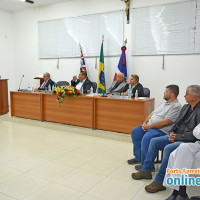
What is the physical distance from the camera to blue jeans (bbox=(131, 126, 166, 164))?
257 cm

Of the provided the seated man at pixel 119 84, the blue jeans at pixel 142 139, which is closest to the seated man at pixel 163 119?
the blue jeans at pixel 142 139

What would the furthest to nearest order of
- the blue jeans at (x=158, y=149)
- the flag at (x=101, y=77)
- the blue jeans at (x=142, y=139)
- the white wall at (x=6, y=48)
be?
the white wall at (x=6, y=48) < the flag at (x=101, y=77) < the blue jeans at (x=142, y=139) < the blue jeans at (x=158, y=149)

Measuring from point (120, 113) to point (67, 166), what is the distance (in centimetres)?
148

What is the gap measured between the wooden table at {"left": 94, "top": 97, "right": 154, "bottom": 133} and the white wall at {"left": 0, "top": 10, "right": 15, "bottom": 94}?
4320 mm

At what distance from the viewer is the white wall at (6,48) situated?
6.95 m

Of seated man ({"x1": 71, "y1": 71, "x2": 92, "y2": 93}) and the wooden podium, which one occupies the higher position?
seated man ({"x1": 71, "y1": 71, "x2": 92, "y2": 93})

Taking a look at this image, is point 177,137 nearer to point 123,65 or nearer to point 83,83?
point 123,65

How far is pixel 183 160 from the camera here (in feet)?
6.54

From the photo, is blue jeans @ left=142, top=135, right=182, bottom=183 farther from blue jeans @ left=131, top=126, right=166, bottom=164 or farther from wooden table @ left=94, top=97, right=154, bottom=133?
wooden table @ left=94, top=97, right=154, bottom=133

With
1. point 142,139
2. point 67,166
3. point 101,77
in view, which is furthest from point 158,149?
point 101,77

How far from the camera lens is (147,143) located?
2561 millimetres

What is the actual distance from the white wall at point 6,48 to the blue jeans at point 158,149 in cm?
608

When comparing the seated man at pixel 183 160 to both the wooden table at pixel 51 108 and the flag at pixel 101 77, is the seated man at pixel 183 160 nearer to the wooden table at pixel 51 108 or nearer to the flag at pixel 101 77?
the wooden table at pixel 51 108

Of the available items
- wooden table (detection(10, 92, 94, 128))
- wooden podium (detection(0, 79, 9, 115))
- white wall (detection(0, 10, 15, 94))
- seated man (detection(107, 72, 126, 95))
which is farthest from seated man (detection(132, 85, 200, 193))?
white wall (detection(0, 10, 15, 94))
